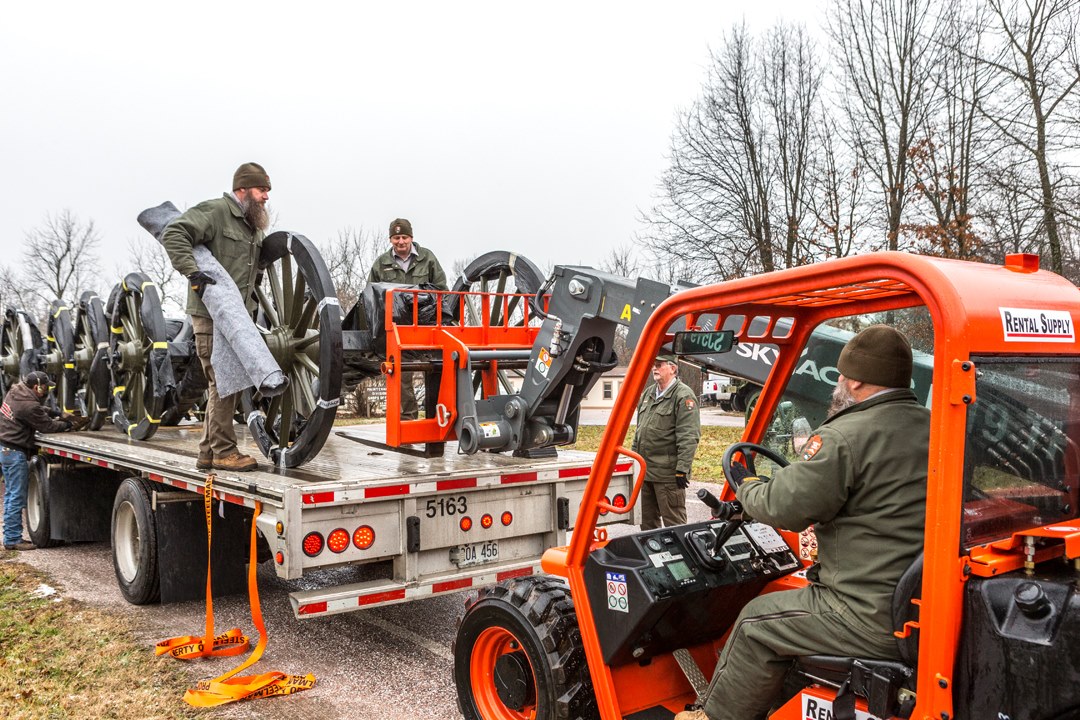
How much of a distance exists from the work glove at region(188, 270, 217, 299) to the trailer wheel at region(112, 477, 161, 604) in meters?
1.54

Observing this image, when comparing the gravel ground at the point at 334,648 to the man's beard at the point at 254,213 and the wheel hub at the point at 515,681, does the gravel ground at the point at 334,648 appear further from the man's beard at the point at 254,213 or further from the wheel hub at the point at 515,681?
the man's beard at the point at 254,213

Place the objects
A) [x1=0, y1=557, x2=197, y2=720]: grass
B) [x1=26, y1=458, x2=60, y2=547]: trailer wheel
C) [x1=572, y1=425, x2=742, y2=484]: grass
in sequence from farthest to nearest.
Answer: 1. [x1=572, y1=425, x2=742, y2=484]: grass
2. [x1=26, y1=458, x2=60, y2=547]: trailer wheel
3. [x1=0, y1=557, x2=197, y2=720]: grass

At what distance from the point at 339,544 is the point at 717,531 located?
2.10 metres

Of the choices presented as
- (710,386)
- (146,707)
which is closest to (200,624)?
(146,707)

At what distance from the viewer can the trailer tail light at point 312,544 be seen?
175 inches

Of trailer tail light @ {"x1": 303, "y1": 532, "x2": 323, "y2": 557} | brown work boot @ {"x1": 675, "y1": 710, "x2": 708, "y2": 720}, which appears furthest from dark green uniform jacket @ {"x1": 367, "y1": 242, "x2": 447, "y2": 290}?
brown work boot @ {"x1": 675, "y1": 710, "x2": 708, "y2": 720}

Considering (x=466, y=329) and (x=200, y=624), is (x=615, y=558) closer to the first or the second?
(x=466, y=329)

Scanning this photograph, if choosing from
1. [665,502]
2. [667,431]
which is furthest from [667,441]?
[665,502]

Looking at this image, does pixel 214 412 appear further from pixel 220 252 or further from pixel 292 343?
pixel 220 252

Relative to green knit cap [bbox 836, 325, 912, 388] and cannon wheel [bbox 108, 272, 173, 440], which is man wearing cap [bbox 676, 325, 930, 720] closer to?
green knit cap [bbox 836, 325, 912, 388]

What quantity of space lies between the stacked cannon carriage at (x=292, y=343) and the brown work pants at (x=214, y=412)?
0.29m

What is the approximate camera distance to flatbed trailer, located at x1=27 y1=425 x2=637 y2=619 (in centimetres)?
451

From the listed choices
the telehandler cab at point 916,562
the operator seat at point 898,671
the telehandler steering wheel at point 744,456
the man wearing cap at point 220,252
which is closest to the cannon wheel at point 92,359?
the man wearing cap at point 220,252

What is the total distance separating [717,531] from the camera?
3.38 meters
